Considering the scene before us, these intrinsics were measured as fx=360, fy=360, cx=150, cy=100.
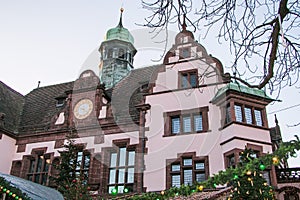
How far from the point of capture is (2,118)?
57.5 ft

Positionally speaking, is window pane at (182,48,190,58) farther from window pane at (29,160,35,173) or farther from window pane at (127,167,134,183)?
window pane at (29,160,35,173)

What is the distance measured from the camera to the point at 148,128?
15422mm

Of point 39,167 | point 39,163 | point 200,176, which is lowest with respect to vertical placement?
point 200,176

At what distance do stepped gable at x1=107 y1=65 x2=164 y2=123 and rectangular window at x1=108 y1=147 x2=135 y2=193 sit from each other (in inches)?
58.5

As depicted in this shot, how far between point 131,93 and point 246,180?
424 inches

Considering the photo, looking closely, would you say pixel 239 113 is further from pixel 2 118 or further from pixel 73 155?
pixel 2 118

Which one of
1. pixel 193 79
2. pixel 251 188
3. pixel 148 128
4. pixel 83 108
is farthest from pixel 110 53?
pixel 251 188

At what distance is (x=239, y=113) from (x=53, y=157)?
8624 mm

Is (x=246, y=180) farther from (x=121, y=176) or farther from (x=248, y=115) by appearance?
(x=121, y=176)

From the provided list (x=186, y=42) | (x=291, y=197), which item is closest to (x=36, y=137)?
(x=186, y=42)

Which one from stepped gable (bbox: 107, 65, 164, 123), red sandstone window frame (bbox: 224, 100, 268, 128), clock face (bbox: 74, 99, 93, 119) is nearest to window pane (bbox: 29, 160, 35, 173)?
clock face (bbox: 74, 99, 93, 119)

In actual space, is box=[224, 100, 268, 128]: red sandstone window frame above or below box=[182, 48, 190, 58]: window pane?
below

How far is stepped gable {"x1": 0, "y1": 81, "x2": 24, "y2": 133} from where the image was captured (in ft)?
58.9

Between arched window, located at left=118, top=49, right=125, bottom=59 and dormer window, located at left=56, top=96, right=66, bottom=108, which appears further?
arched window, located at left=118, top=49, right=125, bottom=59
